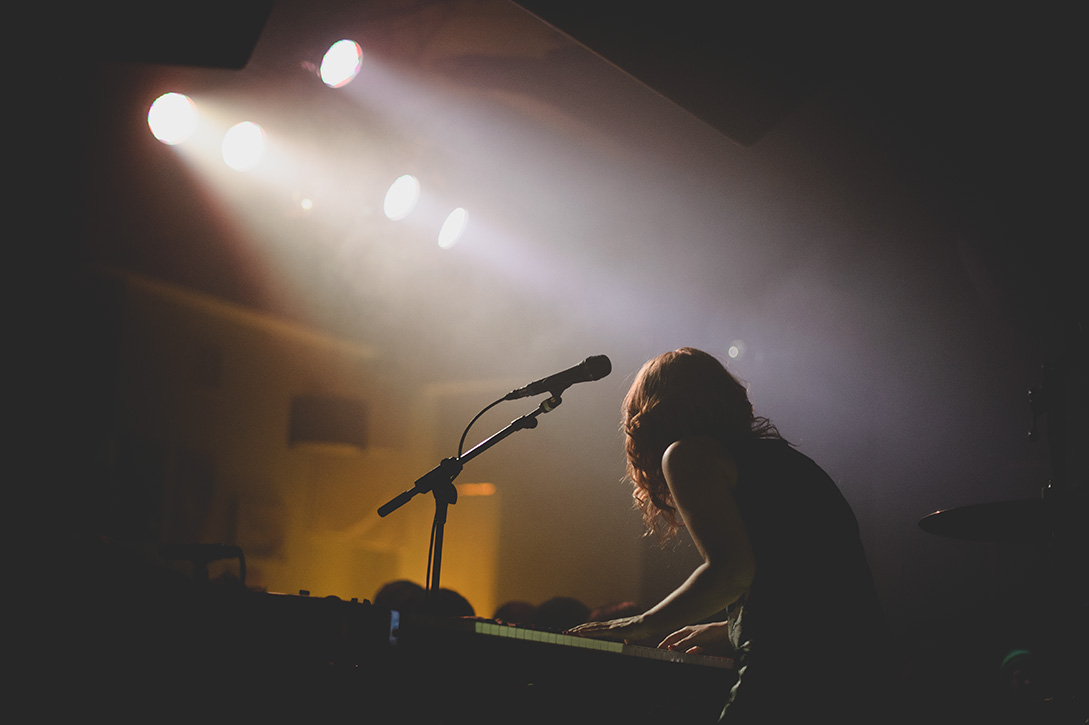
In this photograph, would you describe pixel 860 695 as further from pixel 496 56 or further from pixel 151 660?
pixel 496 56

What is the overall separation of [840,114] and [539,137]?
1.78 m

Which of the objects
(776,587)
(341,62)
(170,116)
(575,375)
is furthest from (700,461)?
(170,116)

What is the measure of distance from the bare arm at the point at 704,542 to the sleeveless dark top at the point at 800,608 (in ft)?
0.12

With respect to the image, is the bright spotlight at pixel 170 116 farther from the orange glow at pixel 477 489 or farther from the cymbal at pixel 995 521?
the cymbal at pixel 995 521

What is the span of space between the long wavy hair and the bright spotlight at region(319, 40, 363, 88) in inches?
121

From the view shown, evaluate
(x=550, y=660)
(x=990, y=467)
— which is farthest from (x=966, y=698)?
(x=550, y=660)

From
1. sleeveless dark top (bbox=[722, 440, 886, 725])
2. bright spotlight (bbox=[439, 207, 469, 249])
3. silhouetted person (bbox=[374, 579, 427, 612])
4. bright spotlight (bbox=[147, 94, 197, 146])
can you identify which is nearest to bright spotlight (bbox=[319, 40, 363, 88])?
bright spotlight (bbox=[147, 94, 197, 146])

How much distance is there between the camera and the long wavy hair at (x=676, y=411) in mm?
2025

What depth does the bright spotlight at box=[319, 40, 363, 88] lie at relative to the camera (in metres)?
4.28

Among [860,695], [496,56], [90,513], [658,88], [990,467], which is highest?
[496,56]

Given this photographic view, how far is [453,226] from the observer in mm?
5266

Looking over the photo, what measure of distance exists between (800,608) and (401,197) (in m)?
4.12

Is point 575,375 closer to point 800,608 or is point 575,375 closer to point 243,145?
point 800,608

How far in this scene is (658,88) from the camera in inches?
125
